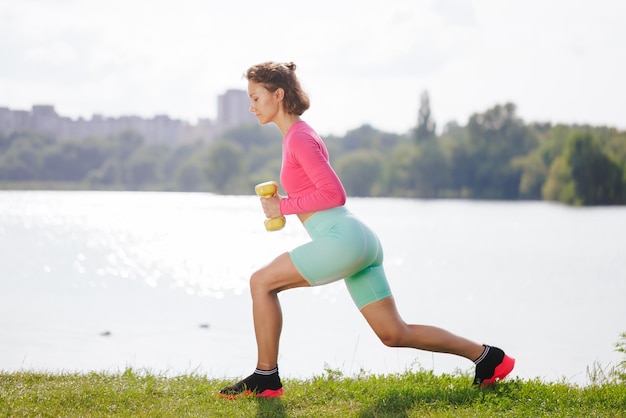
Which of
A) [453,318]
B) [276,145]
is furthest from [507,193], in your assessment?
[453,318]

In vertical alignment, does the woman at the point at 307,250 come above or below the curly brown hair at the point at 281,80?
below

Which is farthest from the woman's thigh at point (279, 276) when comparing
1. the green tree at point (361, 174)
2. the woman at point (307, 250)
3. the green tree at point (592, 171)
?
the green tree at point (361, 174)

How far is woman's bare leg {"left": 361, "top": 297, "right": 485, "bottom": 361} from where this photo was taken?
5324 mm

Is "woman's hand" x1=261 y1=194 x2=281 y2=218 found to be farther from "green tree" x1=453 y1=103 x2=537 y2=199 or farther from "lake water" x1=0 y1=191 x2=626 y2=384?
"green tree" x1=453 y1=103 x2=537 y2=199

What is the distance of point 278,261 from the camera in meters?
5.13

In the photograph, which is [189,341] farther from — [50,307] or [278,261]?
[278,261]

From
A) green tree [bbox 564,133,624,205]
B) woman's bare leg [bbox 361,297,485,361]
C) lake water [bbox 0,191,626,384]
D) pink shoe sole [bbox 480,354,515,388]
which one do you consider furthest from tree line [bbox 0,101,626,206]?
woman's bare leg [bbox 361,297,485,361]

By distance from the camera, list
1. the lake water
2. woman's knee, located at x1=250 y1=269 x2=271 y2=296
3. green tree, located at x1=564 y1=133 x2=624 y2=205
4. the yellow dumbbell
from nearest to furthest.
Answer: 1. woman's knee, located at x1=250 y1=269 x2=271 y2=296
2. the yellow dumbbell
3. the lake water
4. green tree, located at x1=564 y1=133 x2=624 y2=205

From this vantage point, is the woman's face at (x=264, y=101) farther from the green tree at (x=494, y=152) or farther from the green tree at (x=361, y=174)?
the green tree at (x=361, y=174)

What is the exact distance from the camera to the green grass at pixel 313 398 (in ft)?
16.5

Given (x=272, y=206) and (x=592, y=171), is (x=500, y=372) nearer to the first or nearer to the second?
(x=272, y=206)

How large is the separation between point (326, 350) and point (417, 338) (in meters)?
7.80

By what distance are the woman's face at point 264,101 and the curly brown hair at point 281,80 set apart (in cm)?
3

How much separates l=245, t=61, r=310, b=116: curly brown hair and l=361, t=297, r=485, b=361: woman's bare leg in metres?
1.39
